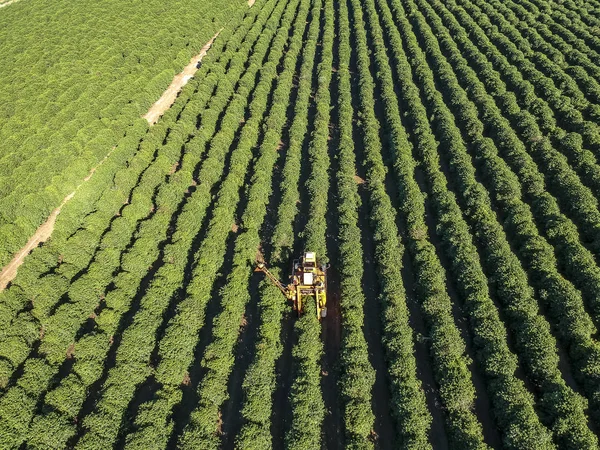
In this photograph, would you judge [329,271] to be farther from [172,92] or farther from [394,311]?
[172,92]

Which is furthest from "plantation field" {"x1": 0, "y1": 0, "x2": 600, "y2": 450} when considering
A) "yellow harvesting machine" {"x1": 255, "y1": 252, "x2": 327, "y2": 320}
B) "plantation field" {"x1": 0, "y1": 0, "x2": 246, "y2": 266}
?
"yellow harvesting machine" {"x1": 255, "y1": 252, "x2": 327, "y2": 320}

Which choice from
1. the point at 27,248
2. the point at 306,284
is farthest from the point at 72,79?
the point at 306,284

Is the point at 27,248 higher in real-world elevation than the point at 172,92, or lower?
lower

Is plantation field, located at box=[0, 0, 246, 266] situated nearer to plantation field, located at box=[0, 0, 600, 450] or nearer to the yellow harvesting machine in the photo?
plantation field, located at box=[0, 0, 600, 450]

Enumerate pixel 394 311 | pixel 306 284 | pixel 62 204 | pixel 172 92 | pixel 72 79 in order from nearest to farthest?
1. pixel 306 284
2. pixel 394 311
3. pixel 62 204
4. pixel 72 79
5. pixel 172 92

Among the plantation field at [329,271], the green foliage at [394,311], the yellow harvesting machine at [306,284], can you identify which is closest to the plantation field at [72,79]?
the plantation field at [329,271]

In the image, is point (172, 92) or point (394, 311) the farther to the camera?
point (172, 92)

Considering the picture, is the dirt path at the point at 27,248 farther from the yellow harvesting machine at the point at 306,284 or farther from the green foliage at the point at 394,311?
the green foliage at the point at 394,311

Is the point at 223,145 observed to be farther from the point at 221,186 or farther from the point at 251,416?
the point at 251,416

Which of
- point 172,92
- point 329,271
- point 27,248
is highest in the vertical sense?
point 172,92
